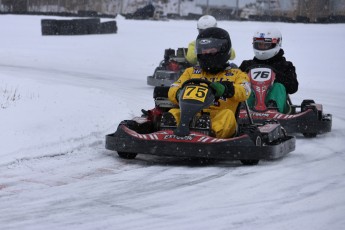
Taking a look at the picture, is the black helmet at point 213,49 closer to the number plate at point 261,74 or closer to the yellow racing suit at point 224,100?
the yellow racing suit at point 224,100

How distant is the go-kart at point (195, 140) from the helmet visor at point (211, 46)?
1.71ft

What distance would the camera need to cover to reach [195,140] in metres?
7.59

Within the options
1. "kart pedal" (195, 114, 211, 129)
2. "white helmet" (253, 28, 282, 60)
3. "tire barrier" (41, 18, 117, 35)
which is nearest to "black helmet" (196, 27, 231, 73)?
"kart pedal" (195, 114, 211, 129)

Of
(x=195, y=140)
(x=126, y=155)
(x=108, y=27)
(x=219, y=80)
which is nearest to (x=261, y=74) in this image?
(x=219, y=80)

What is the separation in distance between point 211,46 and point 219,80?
1.19 ft

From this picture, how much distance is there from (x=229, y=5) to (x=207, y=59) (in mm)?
23072

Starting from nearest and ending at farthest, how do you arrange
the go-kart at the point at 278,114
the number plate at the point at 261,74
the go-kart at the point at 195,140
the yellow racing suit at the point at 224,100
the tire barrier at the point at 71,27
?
the go-kart at the point at 195,140, the yellow racing suit at the point at 224,100, the go-kart at the point at 278,114, the number plate at the point at 261,74, the tire barrier at the point at 71,27

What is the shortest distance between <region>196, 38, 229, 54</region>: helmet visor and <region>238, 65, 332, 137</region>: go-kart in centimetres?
179

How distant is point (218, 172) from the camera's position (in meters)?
7.30

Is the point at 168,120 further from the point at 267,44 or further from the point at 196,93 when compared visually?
the point at 267,44

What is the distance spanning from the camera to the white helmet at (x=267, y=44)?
10.9 metres

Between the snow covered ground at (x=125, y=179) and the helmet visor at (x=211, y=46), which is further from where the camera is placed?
the helmet visor at (x=211, y=46)

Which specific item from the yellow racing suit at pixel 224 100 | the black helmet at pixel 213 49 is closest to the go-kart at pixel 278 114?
the yellow racing suit at pixel 224 100

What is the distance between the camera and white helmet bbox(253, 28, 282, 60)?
10875 mm
